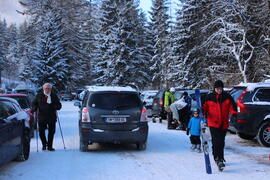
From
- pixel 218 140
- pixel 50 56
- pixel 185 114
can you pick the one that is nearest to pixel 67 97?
pixel 50 56

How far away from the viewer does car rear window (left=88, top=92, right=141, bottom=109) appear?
1012 cm

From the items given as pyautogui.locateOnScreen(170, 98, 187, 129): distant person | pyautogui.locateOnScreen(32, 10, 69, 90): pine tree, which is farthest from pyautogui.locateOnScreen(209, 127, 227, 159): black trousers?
pyautogui.locateOnScreen(32, 10, 69, 90): pine tree

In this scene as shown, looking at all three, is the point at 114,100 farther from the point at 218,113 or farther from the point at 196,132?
the point at 218,113

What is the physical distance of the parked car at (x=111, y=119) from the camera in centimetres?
987

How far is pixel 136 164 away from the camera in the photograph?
845 centimetres

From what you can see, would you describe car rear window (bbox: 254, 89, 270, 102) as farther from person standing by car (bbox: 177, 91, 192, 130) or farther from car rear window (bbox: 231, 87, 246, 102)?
person standing by car (bbox: 177, 91, 192, 130)

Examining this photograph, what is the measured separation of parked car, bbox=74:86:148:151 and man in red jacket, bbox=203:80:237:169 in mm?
2649

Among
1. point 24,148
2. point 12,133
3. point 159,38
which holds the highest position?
point 159,38

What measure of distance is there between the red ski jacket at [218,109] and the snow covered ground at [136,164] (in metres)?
0.98

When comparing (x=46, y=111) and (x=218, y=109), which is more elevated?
(x=218, y=109)

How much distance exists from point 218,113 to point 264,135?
406 cm

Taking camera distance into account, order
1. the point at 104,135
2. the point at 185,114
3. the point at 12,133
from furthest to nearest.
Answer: the point at 185,114, the point at 104,135, the point at 12,133

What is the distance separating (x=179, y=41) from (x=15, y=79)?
370 ft

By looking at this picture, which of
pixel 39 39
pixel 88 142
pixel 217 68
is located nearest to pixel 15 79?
pixel 39 39
